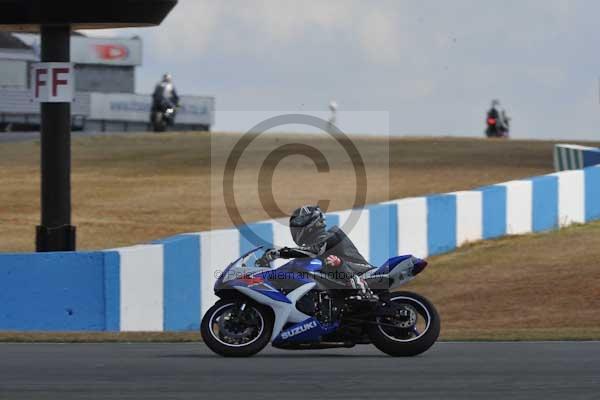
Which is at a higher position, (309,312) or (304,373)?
(309,312)

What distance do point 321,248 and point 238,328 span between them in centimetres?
84

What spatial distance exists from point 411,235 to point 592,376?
10.1m

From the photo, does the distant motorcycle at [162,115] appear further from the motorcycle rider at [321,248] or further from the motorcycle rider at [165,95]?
the motorcycle rider at [321,248]

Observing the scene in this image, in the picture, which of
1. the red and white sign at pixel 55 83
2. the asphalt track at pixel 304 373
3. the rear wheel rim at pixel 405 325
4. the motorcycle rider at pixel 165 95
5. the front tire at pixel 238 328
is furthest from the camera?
the motorcycle rider at pixel 165 95

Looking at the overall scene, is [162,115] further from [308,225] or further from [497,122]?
[308,225]

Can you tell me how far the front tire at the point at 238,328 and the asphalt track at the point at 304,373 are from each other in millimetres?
116

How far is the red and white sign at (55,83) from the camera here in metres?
14.2

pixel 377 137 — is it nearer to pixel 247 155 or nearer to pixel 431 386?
pixel 247 155

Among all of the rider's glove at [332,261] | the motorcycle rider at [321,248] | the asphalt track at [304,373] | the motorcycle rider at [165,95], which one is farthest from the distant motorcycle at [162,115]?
the rider's glove at [332,261]

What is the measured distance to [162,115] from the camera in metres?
37.2

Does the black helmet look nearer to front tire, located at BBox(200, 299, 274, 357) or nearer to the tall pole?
front tire, located at BBox(200, 299, 274, 357)

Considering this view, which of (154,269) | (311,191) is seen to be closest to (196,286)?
(154,269)

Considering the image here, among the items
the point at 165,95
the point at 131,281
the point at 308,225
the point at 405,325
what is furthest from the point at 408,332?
the point at 165,95

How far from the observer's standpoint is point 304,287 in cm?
1004
